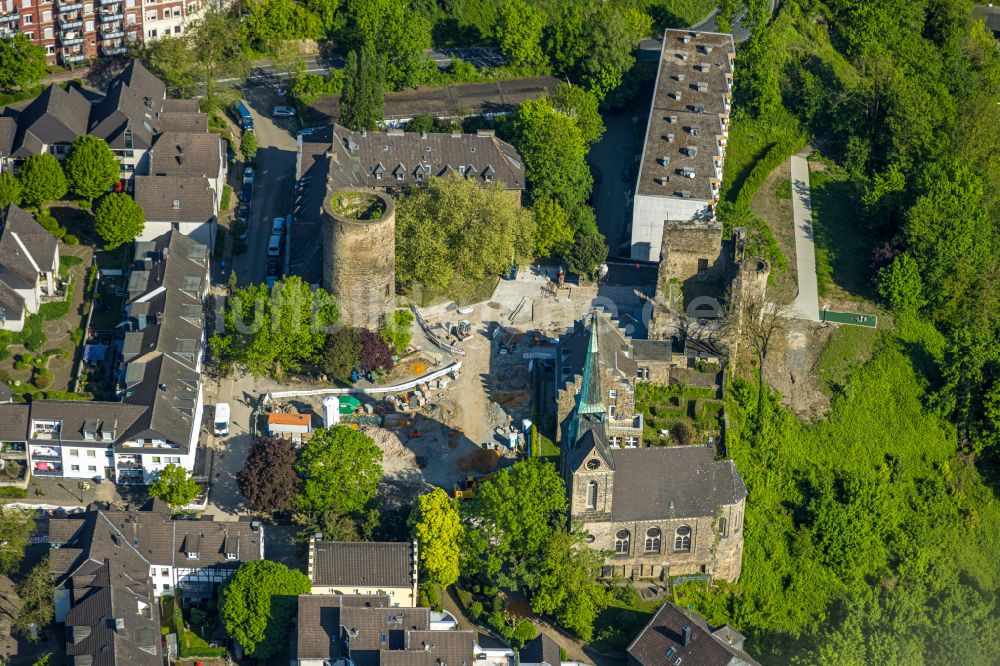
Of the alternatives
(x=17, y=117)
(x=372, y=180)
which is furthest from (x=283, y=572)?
(x=17, y=117)

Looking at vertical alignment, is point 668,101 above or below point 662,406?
above

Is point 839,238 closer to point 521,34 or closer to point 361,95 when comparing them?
point 521,34

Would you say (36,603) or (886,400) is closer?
(36,603)

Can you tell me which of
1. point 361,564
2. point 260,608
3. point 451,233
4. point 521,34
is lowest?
point 260,608

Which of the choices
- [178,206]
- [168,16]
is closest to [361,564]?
[178,206]

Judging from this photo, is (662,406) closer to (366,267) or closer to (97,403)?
(366,267)

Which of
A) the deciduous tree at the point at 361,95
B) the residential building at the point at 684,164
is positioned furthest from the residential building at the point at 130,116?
the residential building at the point at 684,164

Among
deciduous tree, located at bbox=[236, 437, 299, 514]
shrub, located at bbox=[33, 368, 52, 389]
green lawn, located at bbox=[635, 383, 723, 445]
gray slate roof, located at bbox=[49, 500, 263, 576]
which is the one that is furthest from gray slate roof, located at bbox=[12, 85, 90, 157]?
green lawn, located at bbox=[635, 383, 723, 445]
